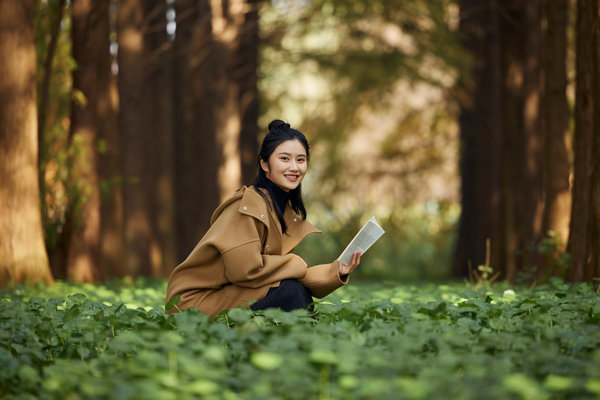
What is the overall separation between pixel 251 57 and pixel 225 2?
2357mm

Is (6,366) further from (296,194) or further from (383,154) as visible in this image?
(383,154)

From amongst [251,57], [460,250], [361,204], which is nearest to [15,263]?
[251,57]

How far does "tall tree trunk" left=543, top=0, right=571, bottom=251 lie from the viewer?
8352mm

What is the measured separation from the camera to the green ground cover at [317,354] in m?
3.14

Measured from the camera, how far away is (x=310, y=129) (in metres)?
19.5

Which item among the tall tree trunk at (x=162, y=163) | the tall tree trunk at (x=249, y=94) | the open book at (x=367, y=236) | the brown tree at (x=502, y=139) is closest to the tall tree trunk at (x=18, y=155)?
the open book at (x=367, y=236)

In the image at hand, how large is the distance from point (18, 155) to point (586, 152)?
5.74m

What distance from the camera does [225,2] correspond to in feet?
45.2

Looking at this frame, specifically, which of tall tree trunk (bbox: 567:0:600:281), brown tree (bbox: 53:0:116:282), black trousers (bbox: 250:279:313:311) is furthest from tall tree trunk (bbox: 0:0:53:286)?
tall tree trunk (bbox: 567:0:600:281)

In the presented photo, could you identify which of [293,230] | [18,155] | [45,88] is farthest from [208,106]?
[293,230]

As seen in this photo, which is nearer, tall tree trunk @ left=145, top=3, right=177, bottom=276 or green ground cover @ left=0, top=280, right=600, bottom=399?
green ground cover @ left=0, top=280, right=600, bottom=399

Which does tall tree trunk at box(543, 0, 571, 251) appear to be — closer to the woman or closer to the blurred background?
the blurred background

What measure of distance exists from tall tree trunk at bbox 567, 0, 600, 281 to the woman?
294 centimetres

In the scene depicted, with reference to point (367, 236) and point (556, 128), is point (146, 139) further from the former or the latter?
point (367, 236)
